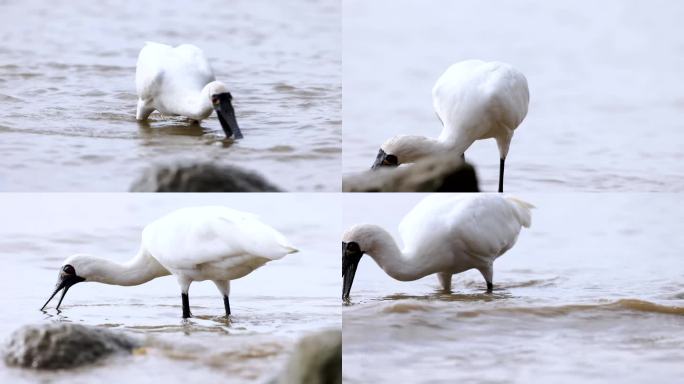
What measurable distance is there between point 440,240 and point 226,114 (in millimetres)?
1004

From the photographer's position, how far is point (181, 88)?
21.3ft

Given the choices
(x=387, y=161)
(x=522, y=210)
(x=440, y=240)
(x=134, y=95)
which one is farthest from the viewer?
(x=134, y=95)

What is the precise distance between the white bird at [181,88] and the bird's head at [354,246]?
67 cm

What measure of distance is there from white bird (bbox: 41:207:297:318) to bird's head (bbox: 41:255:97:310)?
0.31 metres

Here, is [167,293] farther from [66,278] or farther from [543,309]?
[543,309]

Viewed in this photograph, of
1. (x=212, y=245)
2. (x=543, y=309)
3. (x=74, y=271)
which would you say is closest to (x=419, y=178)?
(x=543, y=309)

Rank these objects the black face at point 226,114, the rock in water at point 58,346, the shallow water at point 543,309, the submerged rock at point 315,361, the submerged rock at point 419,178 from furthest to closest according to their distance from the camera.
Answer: the black face at point 226,114 < the submerged rock at point 419,178 < the shallow water at point 543,309 < the rock in water at point 58,346 < the submerged rock at point 315,361

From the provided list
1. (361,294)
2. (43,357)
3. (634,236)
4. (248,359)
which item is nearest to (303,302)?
(361,294)

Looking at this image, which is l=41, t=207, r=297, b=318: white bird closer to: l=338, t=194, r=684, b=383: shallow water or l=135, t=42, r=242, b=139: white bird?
l=338, t=194, r=684, b=383: shallow water

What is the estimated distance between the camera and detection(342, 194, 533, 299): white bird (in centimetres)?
597

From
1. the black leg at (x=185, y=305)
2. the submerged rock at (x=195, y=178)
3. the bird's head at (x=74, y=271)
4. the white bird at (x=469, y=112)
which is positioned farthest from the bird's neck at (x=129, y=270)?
the white bird at (x=469, y=112)

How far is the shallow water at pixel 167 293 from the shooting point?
209 inches

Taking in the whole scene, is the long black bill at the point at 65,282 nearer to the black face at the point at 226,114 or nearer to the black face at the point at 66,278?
the black face at the point at 66,278

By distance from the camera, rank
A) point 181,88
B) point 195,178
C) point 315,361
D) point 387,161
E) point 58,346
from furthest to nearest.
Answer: point 181,88
point 387,161
point 195,178
point 58,346
point 315,361
